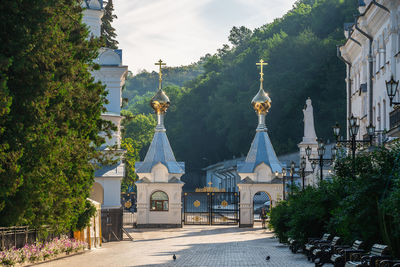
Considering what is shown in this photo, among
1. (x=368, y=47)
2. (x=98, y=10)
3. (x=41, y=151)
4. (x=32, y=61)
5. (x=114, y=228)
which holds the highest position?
(x=98, y=10)

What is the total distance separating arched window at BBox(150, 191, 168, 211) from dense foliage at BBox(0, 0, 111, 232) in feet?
78.1

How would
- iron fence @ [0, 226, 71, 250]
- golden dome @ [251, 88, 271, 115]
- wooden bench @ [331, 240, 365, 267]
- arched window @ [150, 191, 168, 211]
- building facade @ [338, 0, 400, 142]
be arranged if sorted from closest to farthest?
wooden bench @ [331, 240, 365, 267] → iron fence @ [0, 226, 71, 250] → building facade @ [338, 0, 400, 142] → arched window @ [150, 191, 168, 211] → golden dome @ [251, 88, 271, 115]

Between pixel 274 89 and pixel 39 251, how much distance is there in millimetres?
52376

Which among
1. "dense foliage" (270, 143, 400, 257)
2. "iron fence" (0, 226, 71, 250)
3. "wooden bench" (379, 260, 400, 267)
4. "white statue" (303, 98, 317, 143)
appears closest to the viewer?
"wooden bench" (379, 260, 400, 267)

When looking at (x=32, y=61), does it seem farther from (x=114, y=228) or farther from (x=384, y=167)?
(x=114, y=228)

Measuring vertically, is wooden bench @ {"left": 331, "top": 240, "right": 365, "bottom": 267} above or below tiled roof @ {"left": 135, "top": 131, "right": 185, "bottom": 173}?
below

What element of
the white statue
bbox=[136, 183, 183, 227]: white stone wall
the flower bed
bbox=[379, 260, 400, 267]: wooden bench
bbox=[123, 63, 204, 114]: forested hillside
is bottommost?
the flower bed

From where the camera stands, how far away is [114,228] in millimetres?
36000

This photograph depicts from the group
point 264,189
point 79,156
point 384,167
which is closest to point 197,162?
point 264,189

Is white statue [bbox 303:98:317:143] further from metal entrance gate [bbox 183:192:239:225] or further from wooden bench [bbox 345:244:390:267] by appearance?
wooden bench [bbox 345:244:390:267]

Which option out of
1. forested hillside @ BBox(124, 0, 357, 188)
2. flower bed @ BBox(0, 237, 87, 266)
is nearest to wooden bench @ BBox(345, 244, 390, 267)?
flower bed @ BBox(0, 237, 87, 266)

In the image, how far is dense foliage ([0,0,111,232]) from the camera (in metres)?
20.1

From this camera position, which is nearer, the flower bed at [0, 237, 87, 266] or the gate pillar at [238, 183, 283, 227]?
the flower bed at [0, 237, 87, 266]

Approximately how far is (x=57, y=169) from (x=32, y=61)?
11.4ft
